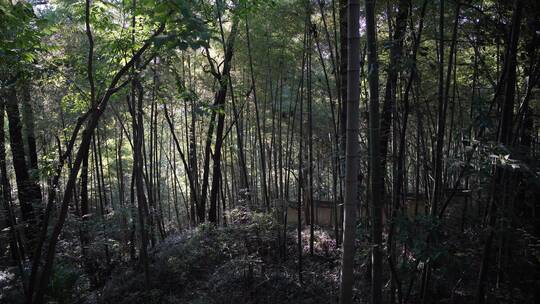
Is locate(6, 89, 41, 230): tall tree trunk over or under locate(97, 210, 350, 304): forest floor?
over

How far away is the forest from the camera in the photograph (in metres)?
2.28

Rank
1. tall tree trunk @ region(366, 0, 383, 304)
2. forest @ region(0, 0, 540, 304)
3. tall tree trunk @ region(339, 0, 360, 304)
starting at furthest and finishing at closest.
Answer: forest @ region(0, 0, 540, 304) → tall tree trunk @ region(366, 0, 383, 304) → tall tree trunk @ region(339, 0, 360, 304)

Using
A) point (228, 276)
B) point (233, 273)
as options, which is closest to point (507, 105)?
point (233, 273)

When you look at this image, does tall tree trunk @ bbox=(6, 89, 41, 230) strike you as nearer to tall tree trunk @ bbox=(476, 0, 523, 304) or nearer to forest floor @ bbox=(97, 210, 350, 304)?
forest floor @ bbox=(97, 210, 350, 304)

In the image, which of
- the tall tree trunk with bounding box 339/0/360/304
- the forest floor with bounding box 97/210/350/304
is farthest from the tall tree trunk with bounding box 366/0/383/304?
the forest floor with bounding box 97/210/350/304

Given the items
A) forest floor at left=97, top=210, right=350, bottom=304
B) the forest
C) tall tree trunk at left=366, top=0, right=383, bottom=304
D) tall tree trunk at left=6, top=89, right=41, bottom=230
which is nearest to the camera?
tall tree trunk at left=366, top=0, right=383, bottom=304

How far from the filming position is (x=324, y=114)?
10.0m

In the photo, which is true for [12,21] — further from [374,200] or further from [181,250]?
[181,250]

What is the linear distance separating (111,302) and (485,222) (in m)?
5.08

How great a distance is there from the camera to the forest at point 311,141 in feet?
7.48

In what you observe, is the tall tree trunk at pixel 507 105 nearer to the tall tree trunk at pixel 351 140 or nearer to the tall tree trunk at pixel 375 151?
the tall tree trunk at pixel 375 151

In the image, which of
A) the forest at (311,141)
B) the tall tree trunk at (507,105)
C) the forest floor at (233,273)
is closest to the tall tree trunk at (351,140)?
the forest at (311,141)

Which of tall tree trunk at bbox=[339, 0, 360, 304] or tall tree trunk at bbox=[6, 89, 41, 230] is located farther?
tall tree trunk at bbox=[6, 89, 41, 230]

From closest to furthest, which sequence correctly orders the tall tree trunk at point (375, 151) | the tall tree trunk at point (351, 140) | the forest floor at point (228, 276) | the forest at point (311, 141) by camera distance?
the tall tree trunk at point (351, 140), the tall tree trunk at point (375, 151), the forest at point (311, 141), the forest floor at point (228, 276)
